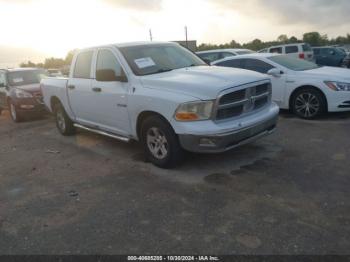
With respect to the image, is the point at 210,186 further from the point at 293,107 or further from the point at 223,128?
the point at 293,107

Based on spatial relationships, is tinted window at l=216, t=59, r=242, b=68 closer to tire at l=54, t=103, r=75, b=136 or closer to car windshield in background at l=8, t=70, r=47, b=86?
tire at l=54, t=103, r=75, b=136

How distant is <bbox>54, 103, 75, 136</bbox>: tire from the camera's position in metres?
8.06

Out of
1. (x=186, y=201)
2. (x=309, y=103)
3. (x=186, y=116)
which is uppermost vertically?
(x=186, y=116)

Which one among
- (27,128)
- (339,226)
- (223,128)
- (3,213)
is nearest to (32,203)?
(3,213)

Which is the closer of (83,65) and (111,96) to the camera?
(111,96)

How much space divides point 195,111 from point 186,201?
1.22m

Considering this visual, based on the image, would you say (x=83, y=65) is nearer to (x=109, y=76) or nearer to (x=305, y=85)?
(x=109, y=76)

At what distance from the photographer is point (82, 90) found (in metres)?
6.87

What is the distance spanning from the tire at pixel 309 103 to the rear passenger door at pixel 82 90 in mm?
4541

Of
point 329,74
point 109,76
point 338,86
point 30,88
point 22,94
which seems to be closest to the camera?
point 109,76

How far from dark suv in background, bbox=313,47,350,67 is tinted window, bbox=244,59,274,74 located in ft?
41.8

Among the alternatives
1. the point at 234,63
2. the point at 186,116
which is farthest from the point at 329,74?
the point at 186,116

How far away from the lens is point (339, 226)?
3611 mm

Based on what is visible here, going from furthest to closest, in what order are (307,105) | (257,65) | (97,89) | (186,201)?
1. (257,65)
2. (307,105)
3. (97,89)
4. (186,201)
